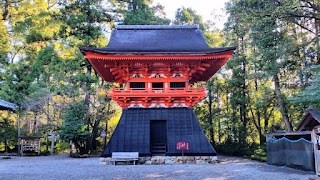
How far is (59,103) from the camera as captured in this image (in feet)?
65.4

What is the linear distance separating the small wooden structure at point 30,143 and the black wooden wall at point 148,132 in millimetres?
10174

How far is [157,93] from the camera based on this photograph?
42.9ft

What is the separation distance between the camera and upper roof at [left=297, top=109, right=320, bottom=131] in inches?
312

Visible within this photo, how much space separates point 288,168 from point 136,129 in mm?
7365

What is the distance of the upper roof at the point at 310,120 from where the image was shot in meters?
7.91

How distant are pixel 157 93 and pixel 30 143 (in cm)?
1328

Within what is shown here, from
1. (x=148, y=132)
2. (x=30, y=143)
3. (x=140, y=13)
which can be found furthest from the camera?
(x=140, y=13)

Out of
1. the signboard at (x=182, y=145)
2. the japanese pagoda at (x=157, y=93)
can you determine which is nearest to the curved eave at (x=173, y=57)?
the japanese pagoda at (x=157, y=93)

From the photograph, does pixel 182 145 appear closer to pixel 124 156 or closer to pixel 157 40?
pixel 124 156

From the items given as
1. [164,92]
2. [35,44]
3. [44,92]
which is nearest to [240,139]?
[164,92]

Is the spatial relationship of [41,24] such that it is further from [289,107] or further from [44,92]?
[289,107]

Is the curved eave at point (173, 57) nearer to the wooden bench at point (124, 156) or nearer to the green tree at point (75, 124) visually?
the wooden bench at point (124, 156)

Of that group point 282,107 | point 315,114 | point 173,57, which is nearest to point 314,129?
point 315,114

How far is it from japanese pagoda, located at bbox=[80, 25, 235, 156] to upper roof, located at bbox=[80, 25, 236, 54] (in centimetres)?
6
